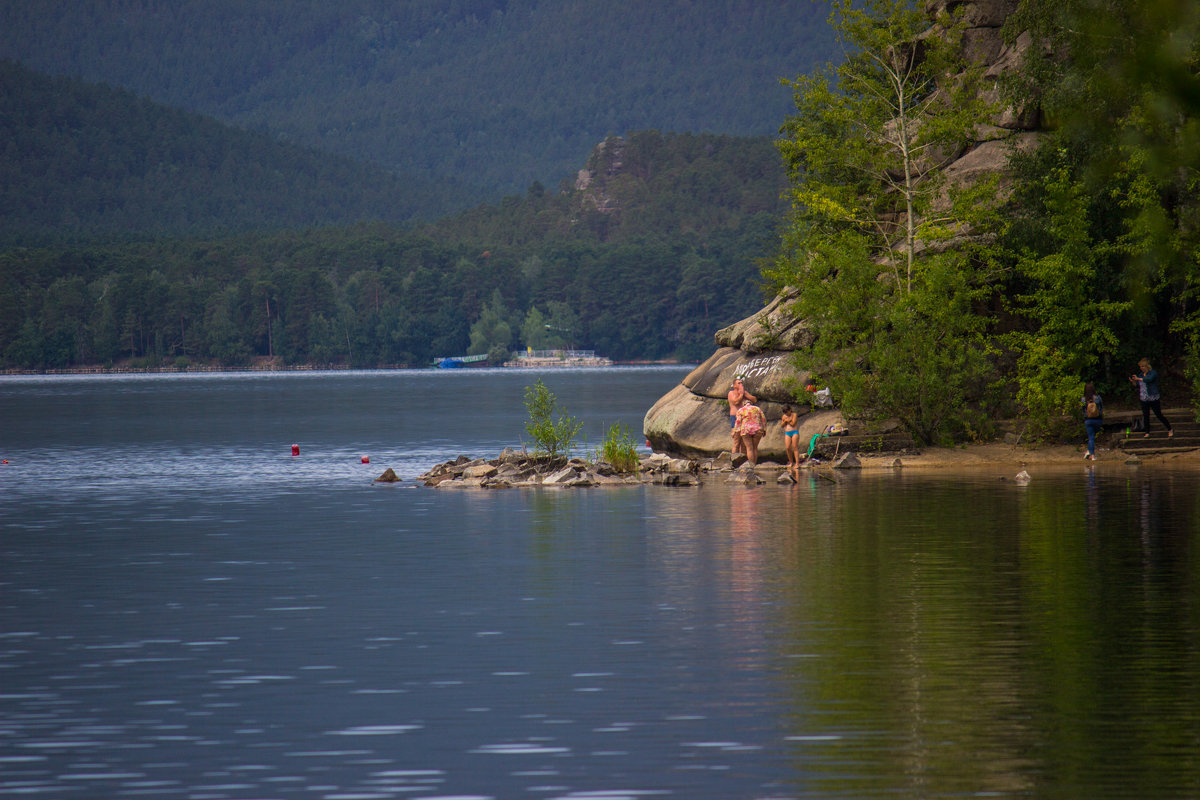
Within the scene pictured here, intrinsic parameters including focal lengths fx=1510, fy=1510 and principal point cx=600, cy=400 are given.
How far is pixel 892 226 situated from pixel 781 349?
519 cm

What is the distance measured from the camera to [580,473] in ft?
125

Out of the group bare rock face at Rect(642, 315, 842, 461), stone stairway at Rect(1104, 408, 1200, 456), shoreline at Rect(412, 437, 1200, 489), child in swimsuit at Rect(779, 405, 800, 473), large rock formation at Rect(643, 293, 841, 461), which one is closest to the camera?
shoreline at Rect(412, 437, 1200, 489)

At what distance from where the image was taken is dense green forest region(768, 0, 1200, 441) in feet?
132

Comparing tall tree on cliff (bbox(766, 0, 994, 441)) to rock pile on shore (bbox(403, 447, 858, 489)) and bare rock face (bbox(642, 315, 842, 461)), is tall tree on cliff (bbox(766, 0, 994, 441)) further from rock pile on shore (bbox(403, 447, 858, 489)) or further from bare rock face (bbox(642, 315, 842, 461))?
rock pile on shore (bbox(403, 447, 858, 489))

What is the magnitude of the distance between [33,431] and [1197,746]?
68.4m

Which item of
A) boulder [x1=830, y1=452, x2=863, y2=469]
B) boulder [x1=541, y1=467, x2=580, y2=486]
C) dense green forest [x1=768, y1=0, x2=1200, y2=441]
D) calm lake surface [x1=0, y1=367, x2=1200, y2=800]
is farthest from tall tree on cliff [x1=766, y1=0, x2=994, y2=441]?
calm lake surface [x1=0, y1=367, x2=1200, y2=800]

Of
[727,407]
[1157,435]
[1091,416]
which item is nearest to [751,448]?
[727,407]

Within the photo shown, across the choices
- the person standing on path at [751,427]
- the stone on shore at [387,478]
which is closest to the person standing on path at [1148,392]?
the person standing on path at [751,427]

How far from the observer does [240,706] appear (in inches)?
540

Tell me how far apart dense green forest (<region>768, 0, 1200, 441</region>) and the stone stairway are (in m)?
0.95

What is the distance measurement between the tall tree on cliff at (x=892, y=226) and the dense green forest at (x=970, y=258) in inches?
2.6

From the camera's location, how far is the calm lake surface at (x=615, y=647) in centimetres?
1148

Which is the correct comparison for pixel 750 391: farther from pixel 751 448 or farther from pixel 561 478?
pixel 561 478

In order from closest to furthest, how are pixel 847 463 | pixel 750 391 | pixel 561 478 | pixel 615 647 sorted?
1. pixel 615 647
2. pixel 561 478
3. pixel 847 463
4. pixel 750 391
